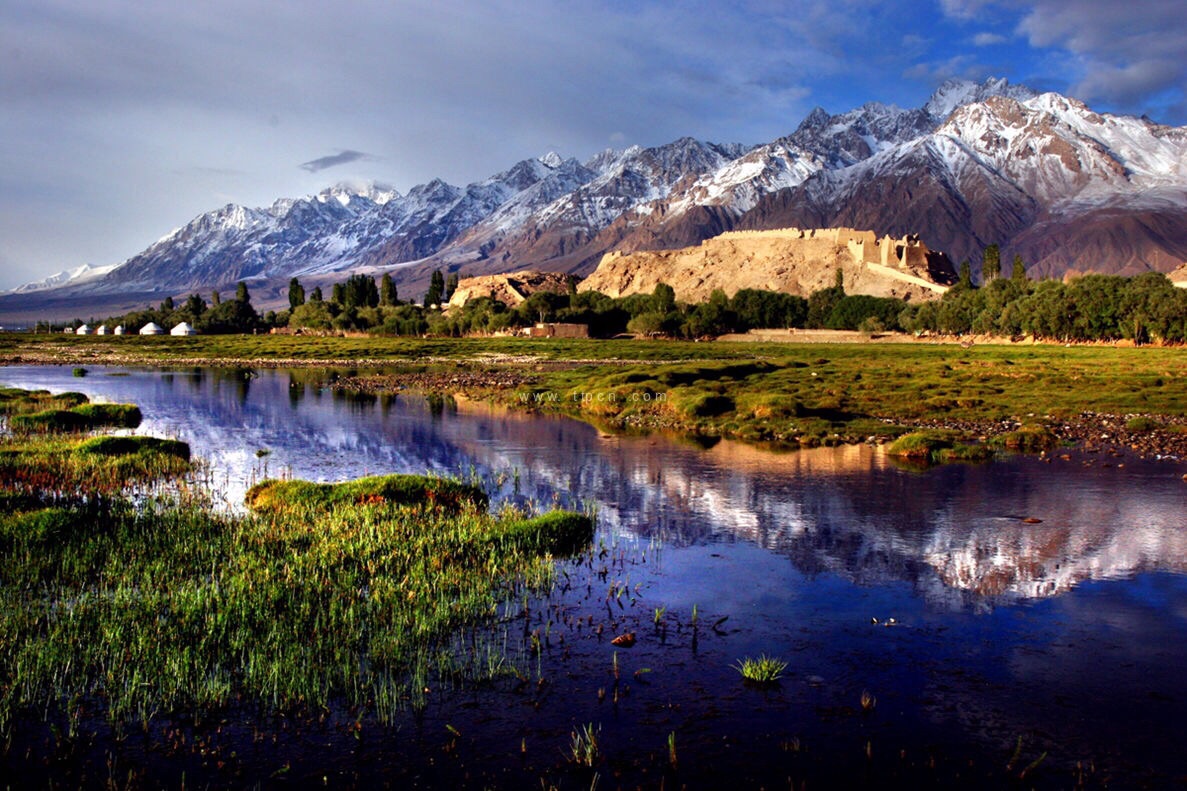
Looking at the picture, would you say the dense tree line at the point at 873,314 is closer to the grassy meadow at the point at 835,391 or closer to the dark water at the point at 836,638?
the grassy meadow at the point at 835,391

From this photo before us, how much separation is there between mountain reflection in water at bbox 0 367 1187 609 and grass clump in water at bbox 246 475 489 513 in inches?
53.9

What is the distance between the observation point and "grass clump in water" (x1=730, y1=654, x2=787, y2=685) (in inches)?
486

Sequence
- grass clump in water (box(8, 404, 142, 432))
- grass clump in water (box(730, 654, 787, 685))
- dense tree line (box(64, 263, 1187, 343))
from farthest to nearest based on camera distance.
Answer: dense tree line (box(64, 263, 1187, 343))
grass clump in water (box(8, 404, 142, 432))
grass clump in water (box(730, 654, 787, 685))

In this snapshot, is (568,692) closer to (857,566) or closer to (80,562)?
(857,566)

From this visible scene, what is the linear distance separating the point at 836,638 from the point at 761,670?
228cm

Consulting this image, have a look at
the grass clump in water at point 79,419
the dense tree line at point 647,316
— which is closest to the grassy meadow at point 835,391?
the grass clump in water at point 79,419

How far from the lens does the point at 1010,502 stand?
24516 mm

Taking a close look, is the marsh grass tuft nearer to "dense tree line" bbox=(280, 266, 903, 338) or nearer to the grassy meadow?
the grassy meadow


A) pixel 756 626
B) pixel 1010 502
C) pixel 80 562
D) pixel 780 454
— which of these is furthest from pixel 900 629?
pixel 780 454

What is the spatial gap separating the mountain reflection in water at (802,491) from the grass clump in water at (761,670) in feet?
15.5

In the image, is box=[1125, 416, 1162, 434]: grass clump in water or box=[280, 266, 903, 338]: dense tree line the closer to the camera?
box=[1125, 416, 1162, 434]: grass clump in water

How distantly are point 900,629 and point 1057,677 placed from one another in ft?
8.01

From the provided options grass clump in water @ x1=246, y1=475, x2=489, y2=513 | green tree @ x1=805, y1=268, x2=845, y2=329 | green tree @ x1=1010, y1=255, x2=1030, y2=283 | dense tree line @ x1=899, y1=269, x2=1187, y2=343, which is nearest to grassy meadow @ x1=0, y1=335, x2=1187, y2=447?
dense tree line @ x1=899, y1=269, x2=1187, y2=343

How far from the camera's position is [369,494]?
22.5 m
